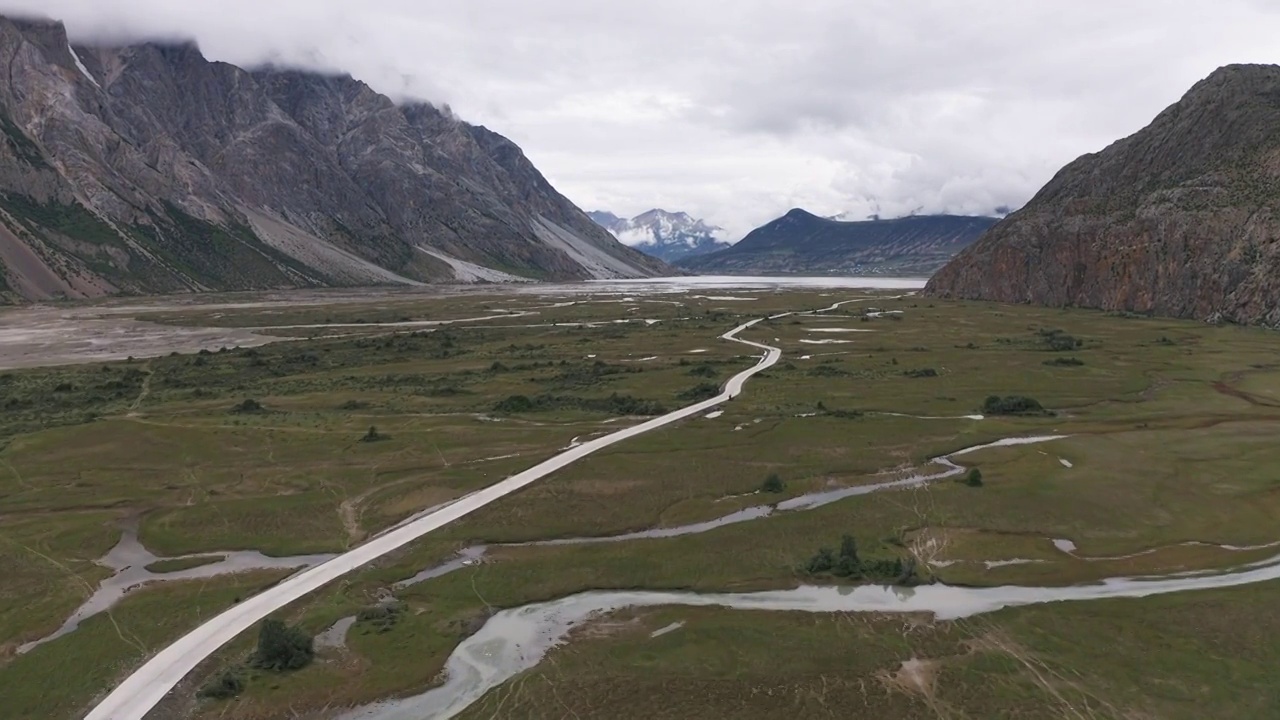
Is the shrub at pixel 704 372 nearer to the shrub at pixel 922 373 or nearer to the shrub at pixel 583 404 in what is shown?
the shrub at pixel 583 404

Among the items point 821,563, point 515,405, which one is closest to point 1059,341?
point 515,405

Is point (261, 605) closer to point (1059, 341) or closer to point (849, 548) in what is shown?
point (849, 548)

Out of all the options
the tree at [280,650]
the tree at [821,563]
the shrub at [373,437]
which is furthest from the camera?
the shrub at [373,437]

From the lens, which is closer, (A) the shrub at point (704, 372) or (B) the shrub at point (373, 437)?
(B) the shrub at point (373, 437)

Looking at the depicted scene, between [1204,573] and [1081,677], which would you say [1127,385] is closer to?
[1204,573]

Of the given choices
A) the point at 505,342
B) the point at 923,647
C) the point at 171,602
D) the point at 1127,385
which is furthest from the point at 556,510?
the point at 505,342

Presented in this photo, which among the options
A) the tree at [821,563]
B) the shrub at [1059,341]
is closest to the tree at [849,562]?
the tree at [821,563]

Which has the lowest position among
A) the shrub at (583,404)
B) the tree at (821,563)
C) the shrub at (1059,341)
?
the tree at (821,563)
